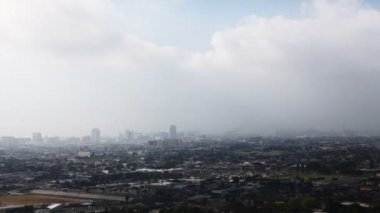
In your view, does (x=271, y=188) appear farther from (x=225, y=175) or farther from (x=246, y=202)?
(x=225, y=175)

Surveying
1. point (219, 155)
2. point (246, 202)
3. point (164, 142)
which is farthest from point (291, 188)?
point (164, 142)

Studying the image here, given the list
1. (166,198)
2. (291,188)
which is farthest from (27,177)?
(291,188)

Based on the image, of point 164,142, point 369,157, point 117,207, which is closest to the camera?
point 117,207

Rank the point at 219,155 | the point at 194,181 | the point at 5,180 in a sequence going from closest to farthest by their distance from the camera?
1. the point at 194,181
2. the point at 5,180
3. the point at 219,155

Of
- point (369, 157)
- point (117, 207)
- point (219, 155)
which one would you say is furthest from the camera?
point (219, 155)

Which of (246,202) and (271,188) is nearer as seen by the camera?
(246,202)

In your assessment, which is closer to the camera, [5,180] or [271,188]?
[271,188]

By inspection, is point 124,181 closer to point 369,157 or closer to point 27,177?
point 27,177

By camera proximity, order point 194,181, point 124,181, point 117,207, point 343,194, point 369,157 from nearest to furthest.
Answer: point 117,207
point 343,194
point 194,181
point 124,181
point 369,157
